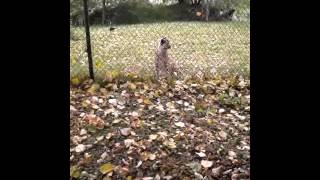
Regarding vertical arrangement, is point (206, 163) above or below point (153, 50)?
below


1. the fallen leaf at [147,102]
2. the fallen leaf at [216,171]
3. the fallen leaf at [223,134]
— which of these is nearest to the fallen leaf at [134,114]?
the fallen leaf at [147,102]

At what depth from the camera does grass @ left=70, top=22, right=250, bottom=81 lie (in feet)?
21.9

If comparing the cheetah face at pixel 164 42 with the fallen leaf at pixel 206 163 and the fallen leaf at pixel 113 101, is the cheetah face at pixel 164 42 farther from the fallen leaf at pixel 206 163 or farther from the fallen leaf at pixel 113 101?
the fallen leaf at pixel 206 163

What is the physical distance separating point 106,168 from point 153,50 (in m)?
5.12

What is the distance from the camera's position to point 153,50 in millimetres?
8219

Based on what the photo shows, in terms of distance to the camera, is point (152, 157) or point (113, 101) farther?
point (113, 101)

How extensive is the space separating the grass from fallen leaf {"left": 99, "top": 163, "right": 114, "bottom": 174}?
2489mm

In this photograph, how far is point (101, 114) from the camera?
4602 millimetres

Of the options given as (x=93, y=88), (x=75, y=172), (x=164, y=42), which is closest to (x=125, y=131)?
(x=75, y=172)

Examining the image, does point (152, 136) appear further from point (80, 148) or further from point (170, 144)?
point (80, 148)

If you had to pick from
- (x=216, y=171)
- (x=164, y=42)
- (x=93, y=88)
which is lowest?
(x=216, y=171)
